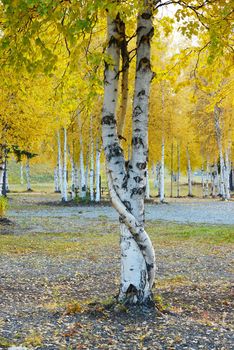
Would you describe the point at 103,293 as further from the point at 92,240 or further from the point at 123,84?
the point at 92,240

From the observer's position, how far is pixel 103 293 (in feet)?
27.5

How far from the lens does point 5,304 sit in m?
7.38

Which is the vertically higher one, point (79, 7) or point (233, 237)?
point (79, 7)

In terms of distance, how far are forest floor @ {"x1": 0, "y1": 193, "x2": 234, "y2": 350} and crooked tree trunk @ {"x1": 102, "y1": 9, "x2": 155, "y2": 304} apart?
0.47 metres

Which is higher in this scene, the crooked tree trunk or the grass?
the crooked tree trunk

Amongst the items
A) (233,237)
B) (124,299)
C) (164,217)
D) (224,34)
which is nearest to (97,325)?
(124,299)

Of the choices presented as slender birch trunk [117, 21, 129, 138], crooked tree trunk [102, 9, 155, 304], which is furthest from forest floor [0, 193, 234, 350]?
slender birch trunk [117, 21, 129, 138]

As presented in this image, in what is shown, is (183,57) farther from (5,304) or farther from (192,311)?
(5,304)

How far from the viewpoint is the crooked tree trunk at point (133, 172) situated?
21.7ft

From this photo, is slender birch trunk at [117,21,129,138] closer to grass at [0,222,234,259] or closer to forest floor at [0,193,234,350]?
forest floor at [0,193,234,350]

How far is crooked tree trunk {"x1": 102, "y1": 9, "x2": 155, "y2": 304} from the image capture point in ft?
21.7

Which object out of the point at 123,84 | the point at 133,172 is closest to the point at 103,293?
the point at 133,172

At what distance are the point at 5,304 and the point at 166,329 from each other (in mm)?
2721

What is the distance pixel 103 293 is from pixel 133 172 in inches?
106
